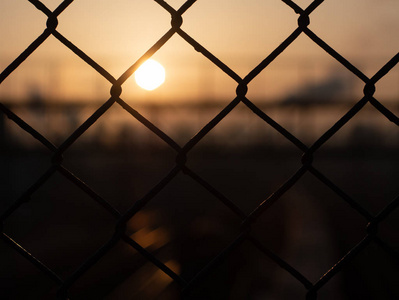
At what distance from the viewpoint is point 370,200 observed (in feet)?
56.4

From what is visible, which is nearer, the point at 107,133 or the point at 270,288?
the point at 270,288

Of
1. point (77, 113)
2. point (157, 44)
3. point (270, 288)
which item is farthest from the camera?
point (77, 113)

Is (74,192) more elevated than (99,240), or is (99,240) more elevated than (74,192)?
(74,192)

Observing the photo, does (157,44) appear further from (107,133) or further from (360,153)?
(360,153)

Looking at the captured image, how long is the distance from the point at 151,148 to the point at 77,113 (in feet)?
23.1

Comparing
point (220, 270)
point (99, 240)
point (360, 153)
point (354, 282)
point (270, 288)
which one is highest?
point (360, 153)

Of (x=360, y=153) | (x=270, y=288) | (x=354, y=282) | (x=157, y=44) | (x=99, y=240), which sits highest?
(x=360, y=153)

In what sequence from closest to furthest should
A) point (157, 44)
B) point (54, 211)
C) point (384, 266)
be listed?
1. point (157, 44)
2. point (384, 266)
3. point (54, 211)

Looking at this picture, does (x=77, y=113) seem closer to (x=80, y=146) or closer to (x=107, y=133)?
(x=107, y=133)

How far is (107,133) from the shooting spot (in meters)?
16.2

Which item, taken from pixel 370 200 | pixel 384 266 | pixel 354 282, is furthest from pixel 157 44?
pixel 370 200

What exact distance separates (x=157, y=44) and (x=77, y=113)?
42.9 feet

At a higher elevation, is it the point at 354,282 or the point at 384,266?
the point at 384,266

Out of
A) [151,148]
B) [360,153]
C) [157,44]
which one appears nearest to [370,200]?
[360,153]
